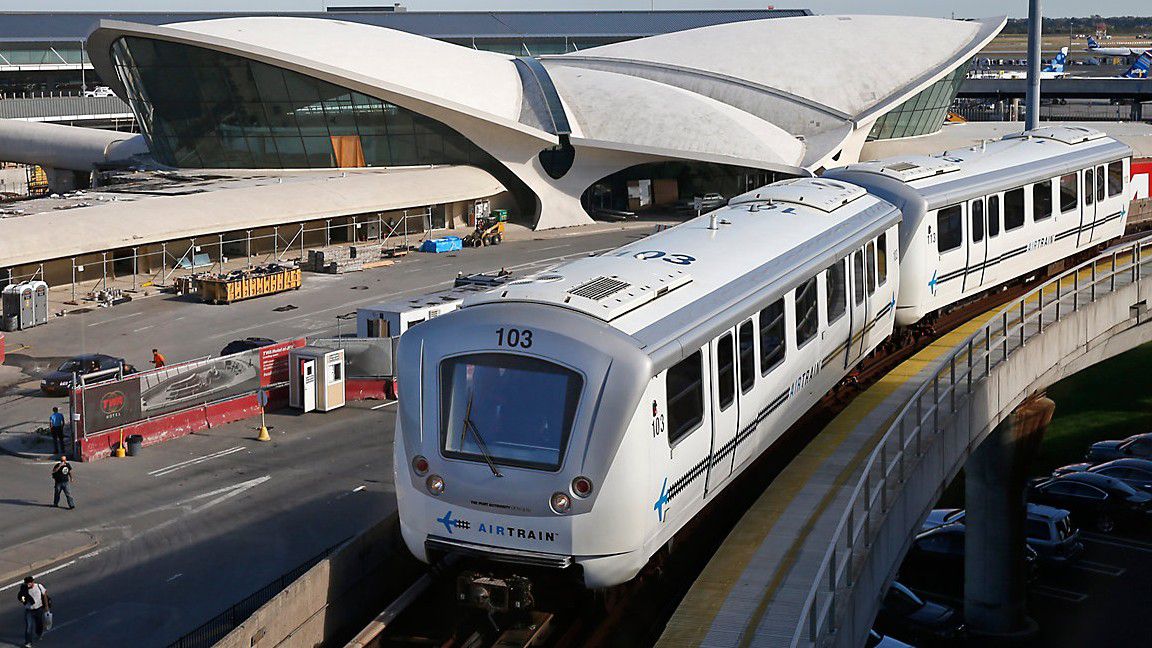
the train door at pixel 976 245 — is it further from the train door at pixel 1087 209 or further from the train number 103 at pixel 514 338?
the train number 103 at pixel 514 338

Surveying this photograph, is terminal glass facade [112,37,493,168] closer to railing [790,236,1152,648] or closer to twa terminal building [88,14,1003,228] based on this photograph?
twa terminal building [88,14,1003,228]

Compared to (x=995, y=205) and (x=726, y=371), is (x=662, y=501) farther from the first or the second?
(x=995, y=205)

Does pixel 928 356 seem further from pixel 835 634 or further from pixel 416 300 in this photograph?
pixel 416 300

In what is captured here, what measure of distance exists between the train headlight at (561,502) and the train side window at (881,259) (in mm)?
10365

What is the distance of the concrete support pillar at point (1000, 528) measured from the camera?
28.2 metres

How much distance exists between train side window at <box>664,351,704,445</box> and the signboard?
66.1 feet

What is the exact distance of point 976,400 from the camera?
66.4 ft

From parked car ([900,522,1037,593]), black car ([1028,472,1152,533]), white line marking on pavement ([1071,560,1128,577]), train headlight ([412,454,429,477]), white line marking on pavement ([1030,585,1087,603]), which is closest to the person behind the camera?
train headlight ([412,454,429,477])

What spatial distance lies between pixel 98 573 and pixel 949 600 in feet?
66.5

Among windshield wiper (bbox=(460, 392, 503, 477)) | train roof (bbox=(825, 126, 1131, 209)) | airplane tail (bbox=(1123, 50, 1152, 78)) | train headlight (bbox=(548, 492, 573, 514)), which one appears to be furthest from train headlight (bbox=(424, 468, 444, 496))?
airplane tail (bbox=(1123, 50, 1152, 78))

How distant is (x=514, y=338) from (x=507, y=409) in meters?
0.71

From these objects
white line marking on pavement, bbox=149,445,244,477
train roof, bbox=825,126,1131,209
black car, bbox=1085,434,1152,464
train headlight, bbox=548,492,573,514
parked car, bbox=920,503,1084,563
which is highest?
train roof, bbox=825,126,1131,209

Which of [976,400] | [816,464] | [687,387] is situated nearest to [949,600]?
[976,400]

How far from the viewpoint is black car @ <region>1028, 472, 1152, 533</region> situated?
36.0 m
